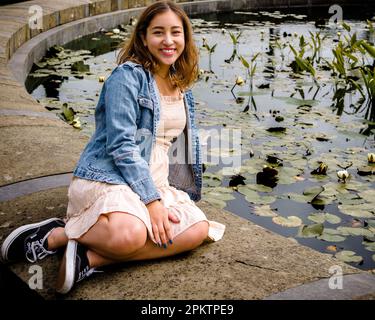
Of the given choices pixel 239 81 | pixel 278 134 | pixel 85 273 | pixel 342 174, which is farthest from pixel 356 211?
pixel 239 81

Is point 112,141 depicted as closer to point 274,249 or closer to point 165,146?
point 165,146

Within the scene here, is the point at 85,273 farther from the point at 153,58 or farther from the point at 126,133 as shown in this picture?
the point at 153,58

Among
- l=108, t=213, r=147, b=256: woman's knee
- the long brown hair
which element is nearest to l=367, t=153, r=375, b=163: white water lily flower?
the long brown hair

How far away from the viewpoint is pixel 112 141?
1511 mm

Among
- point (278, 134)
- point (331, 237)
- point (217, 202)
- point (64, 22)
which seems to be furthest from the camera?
point (64, 22)

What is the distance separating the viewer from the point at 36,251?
1.49 metres

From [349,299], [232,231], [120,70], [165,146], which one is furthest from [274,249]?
[120,70]

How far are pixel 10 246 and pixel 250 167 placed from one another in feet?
4.71

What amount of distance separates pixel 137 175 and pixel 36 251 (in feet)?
1.19

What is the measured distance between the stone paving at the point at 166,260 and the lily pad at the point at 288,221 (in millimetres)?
388

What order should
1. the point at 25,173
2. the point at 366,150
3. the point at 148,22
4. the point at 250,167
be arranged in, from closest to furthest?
the point at 148,22, the point at 25,173, the point at 250,167, the point at 366,150

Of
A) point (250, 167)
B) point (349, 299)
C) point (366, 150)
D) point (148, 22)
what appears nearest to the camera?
point (349, 299)

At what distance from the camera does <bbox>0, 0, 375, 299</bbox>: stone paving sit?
52.6 inches

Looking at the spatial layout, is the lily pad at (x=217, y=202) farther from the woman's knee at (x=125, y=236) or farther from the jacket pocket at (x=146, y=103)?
the woman's knee at (x=125, y=236)
